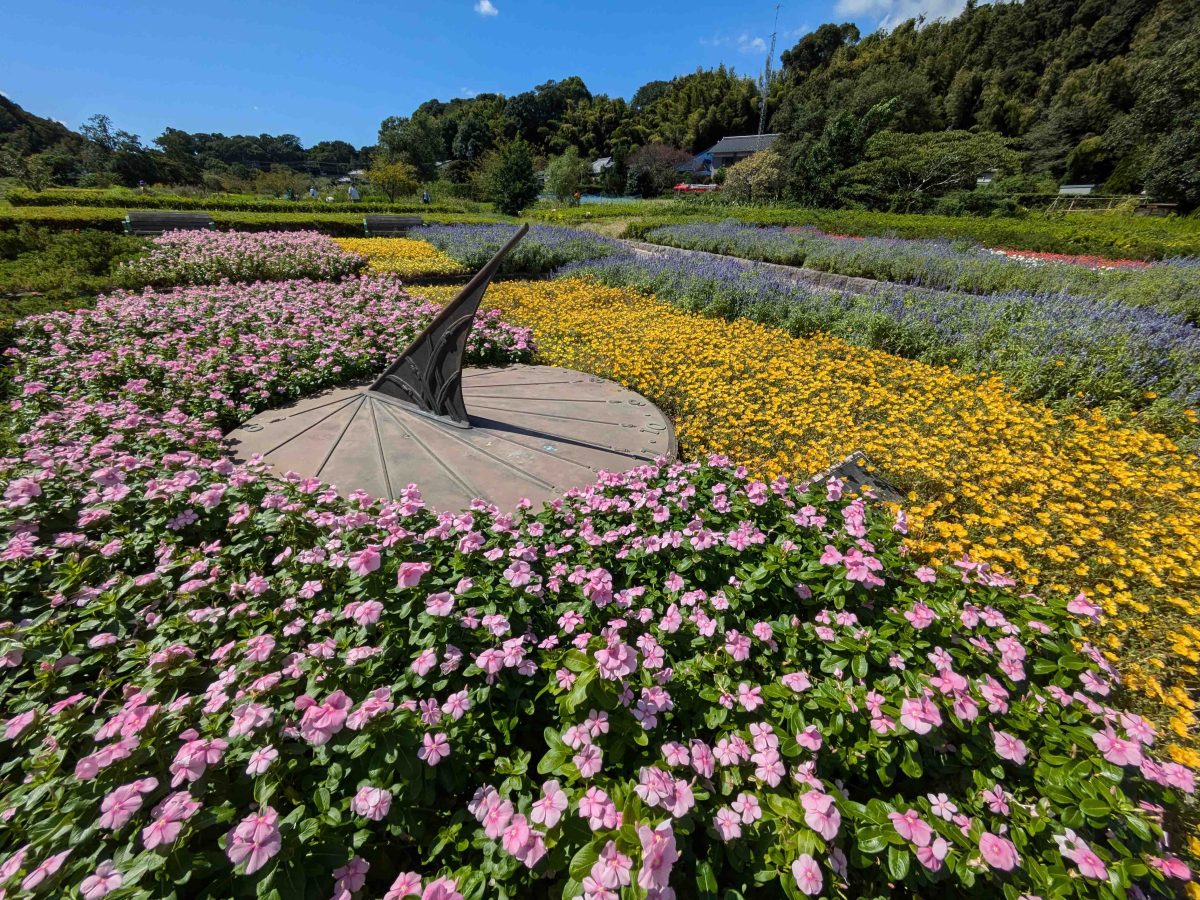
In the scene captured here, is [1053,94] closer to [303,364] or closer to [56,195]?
[303,364]

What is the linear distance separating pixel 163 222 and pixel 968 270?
1920cm

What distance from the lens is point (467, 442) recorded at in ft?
12.2

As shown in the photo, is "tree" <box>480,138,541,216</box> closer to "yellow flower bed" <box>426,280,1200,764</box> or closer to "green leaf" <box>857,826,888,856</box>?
"yellow flower bed" <box>426,280,1200,764</box>

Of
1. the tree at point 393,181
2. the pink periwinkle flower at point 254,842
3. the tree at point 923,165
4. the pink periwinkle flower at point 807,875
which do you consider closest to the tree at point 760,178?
the tree at point 923,165

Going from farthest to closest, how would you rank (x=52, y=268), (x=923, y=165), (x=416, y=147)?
(x=416, y=147) → (x=923, y=165) → (x=52, y=268)

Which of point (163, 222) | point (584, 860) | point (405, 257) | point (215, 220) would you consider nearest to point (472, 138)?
point (215, 220)

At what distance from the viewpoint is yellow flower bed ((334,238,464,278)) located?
10594mm

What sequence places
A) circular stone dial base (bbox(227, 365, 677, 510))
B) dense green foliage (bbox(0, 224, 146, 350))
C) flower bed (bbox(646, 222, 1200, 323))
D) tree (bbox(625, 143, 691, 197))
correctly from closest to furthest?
circular stone dial base (bbox(227, 365, 677, 510)), dense green foliage (bbox(0, 224, 146, 350)), flower bed (bbox(646, 222, 1200, 323)), tree (bbox(625, 143, 691, 197))

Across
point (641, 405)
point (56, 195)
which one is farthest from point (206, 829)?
point (56, 195)

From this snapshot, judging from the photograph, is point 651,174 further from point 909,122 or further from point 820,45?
point 820,45

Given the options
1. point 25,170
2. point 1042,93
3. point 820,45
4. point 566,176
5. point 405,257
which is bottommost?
point 405,257

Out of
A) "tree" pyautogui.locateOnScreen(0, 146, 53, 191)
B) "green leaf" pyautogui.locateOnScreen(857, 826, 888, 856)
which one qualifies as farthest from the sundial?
"tree" pyautogui.locateOnScreen(0, 146, 53, 191)

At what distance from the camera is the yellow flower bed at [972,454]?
2.81 metres

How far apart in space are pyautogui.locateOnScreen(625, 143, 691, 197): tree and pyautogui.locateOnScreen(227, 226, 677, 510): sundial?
5046 centimetres
